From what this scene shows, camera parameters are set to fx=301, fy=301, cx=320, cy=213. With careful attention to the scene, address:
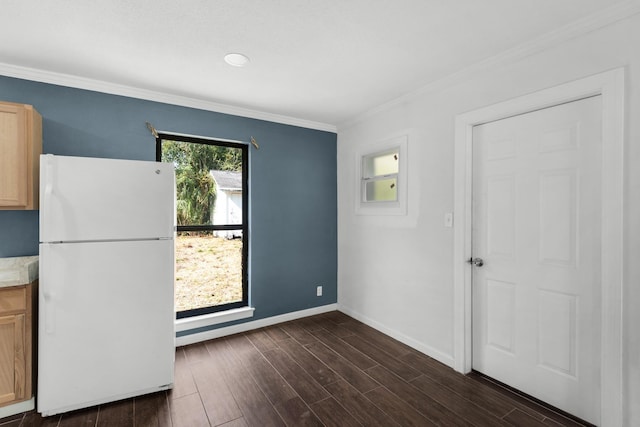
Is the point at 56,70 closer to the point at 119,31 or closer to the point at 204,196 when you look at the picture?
the point at 119,31

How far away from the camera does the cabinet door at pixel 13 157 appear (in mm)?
2062

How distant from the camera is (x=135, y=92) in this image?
272 cm

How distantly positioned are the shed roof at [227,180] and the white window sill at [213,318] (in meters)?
1.33

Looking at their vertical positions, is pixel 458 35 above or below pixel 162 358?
above

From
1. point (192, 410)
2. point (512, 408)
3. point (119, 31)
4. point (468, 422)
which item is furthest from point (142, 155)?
point (512, 408)

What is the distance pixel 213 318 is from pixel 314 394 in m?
1.42

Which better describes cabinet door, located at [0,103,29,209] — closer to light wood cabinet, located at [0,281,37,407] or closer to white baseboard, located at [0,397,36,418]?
light wood cabinet, located at [0,281,37,407]

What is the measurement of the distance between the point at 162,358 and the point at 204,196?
5.16 ft

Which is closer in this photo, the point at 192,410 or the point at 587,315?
the point at 587,315

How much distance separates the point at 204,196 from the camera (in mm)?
3168

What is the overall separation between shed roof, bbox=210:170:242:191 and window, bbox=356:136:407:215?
1.40 metres

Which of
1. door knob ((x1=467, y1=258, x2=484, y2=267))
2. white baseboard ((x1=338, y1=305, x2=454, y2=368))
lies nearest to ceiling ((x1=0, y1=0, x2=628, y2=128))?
door knob ((x1=467, y1=258, x2=484, y2=267))

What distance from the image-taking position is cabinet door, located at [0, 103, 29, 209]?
2.06 m

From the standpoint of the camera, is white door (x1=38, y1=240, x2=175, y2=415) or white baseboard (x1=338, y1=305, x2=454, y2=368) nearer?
white door (x1=38, y1=240, x2=175, y2=415)
